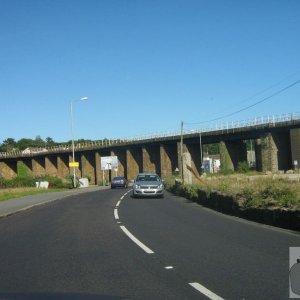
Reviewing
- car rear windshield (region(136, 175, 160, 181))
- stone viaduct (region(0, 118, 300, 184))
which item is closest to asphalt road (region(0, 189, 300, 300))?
car rear windshield (region(136, 175, 160, 181))

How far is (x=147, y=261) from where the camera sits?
920 centimetres

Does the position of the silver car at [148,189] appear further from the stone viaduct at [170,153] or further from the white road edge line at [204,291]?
the white road edge line at [204,291]

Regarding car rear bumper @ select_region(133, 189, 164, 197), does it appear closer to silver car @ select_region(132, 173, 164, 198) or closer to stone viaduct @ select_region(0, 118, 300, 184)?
silver car @ select_region(132, 173, 164, 198)

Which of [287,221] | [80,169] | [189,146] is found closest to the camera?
[287,221]

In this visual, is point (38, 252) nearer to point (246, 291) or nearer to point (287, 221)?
point (246, 291)

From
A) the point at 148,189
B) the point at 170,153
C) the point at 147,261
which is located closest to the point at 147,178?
the point at 148,189

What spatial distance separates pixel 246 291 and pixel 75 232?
8260 millimetres

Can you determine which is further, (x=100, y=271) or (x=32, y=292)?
(x=100, y=271)

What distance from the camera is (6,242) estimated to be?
41.4ft

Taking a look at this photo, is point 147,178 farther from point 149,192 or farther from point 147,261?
point 147,261

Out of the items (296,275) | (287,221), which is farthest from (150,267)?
(287,221)

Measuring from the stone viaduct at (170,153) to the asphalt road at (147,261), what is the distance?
919 inches

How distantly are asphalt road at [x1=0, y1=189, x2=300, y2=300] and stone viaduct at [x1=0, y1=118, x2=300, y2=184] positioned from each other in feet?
76.6

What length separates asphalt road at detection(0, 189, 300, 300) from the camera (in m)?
6.85
